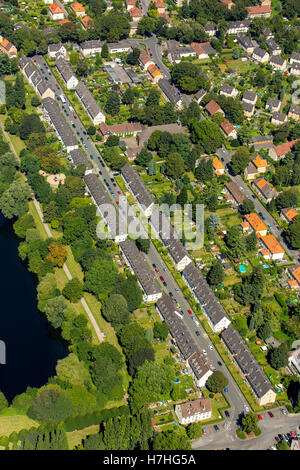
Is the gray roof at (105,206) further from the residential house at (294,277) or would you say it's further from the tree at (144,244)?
the residential house at (294,277)

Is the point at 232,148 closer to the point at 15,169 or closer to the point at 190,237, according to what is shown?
the point at 190,237

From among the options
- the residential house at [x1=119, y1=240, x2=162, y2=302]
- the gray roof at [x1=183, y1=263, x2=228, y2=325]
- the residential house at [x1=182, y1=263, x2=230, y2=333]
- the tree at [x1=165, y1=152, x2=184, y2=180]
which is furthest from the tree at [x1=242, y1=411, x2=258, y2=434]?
the tree at [x1=165, y1=152, x2=184, y2=180]

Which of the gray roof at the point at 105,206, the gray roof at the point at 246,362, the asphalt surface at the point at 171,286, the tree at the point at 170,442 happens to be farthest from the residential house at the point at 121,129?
the tree at the point at 170,442

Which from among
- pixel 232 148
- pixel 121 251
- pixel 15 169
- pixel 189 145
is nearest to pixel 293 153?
pixel 232 148

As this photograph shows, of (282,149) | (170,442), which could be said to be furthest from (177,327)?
(282,149)

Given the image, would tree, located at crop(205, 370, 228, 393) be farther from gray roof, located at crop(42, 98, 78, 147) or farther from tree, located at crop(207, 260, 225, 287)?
gray roof, located at crop(42, 98, 78, 147)
